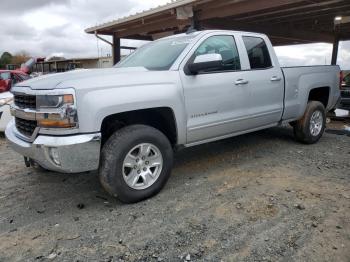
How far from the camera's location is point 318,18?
37.1 feet

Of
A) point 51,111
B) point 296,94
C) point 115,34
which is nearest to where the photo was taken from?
point 51,111

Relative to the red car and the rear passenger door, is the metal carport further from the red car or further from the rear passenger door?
the red car

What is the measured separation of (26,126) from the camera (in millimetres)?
3635

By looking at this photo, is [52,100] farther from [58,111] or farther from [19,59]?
[19,59]

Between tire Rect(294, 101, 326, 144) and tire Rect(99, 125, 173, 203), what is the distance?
3.14 meters

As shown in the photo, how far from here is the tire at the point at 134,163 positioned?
3469 millimetres

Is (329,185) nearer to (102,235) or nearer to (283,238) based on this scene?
(283,238)

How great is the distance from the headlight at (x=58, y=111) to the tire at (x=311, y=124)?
14.0 feet

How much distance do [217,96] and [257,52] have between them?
4.38ft

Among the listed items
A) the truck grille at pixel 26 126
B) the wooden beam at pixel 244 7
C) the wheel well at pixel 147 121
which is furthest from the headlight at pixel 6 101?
the wooden beam at pixel 244 7

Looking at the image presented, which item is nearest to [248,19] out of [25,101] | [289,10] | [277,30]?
[289,10]

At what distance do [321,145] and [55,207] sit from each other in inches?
188

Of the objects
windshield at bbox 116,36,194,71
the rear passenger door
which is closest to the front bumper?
windshield at bbox 116,36,194,71

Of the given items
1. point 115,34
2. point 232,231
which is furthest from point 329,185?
point 115,34
